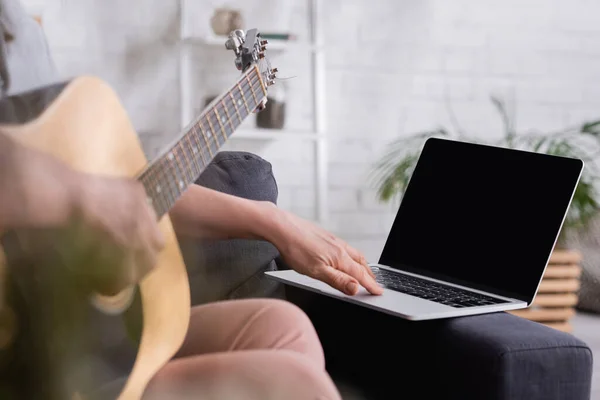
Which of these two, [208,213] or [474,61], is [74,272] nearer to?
[208,213]

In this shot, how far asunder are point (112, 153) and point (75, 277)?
2.5 inches

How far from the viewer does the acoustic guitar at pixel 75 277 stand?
0.30 metres

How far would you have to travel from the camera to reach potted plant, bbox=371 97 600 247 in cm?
163

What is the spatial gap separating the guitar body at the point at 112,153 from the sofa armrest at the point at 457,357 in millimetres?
171

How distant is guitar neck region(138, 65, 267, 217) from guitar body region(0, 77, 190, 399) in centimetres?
1

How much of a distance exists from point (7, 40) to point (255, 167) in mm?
547

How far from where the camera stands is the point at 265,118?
5.92 ft

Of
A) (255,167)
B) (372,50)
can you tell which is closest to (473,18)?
(372,50)

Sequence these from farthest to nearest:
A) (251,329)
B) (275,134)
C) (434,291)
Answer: (275,134) → (434,291) → (251,329)

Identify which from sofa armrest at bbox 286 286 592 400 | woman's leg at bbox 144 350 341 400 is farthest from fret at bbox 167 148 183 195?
sofa armrest at bbox 286 286 592 400

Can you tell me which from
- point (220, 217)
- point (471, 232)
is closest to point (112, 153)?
point (220, 217)

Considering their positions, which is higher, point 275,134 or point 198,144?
point 198,144

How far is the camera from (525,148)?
6.94ft

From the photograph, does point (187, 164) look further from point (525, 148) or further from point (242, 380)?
point (525, 148)
